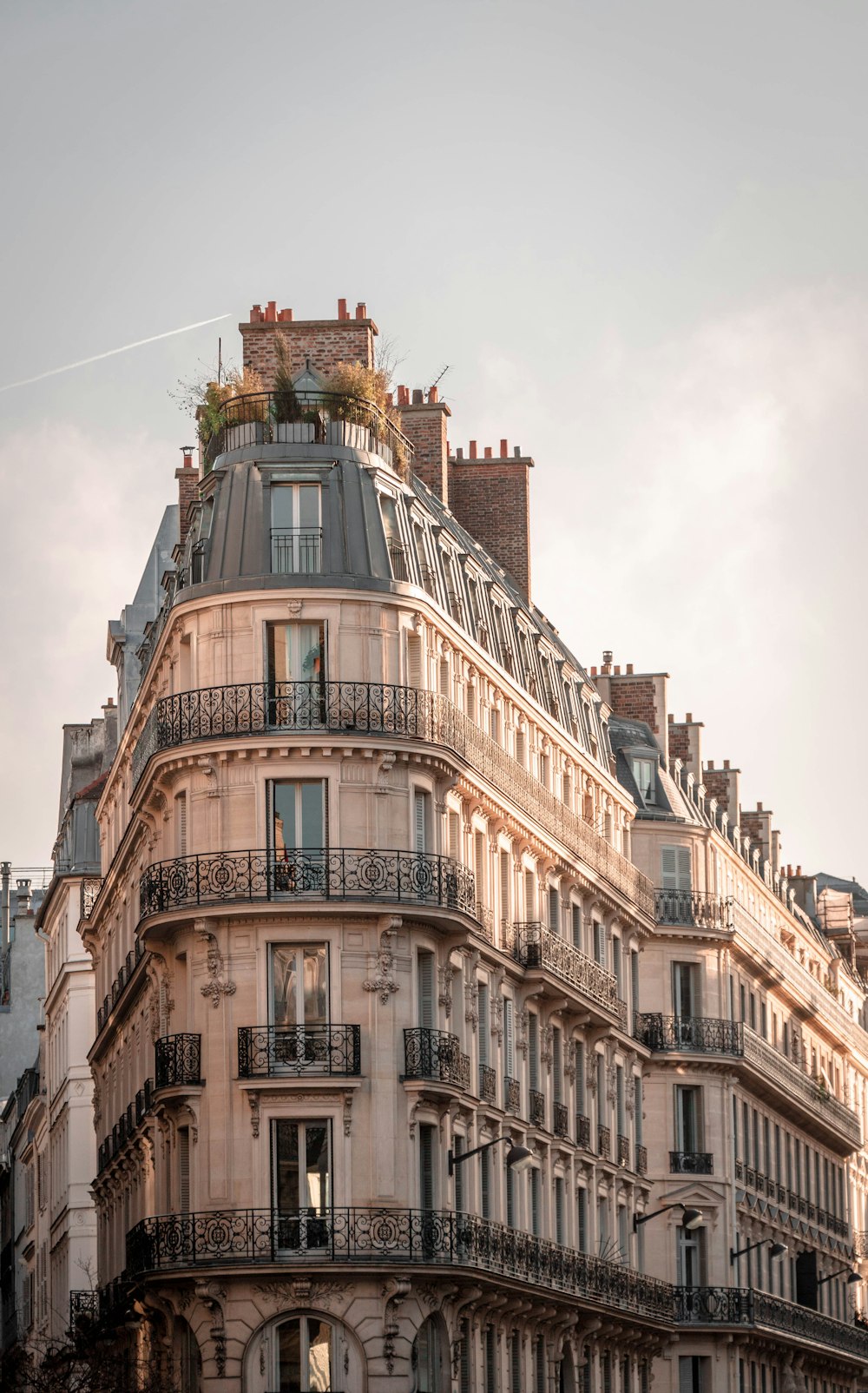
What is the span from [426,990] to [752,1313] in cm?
2311

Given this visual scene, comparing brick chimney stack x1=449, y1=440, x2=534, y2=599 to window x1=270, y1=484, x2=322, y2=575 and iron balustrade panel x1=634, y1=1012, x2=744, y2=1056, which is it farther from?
window x1=270, y1=484, x2=322, y2=575

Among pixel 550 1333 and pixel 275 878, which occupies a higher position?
pixel 275 878

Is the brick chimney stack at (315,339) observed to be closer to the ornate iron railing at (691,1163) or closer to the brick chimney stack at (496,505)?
the brick chimney stack at (496,505)

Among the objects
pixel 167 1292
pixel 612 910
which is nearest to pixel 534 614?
pixel 612 910

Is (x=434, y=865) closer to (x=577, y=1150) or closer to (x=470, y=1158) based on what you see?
(x=470, y=1158)

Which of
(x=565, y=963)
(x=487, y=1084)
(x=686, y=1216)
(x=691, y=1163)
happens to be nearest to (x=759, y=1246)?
(x=691, y=1163)

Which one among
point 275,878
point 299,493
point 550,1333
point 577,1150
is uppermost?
point 299,493

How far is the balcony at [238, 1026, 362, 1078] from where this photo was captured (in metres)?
42.7

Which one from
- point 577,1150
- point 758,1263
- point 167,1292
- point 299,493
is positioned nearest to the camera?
point 167,1292

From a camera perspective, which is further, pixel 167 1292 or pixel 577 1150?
pixel 577 1150

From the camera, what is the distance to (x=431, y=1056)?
43844 millimetres

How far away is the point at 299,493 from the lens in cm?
4584

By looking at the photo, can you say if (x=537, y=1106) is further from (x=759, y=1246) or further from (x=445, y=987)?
(x=759, y=1246)

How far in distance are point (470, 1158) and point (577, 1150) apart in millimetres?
8363
